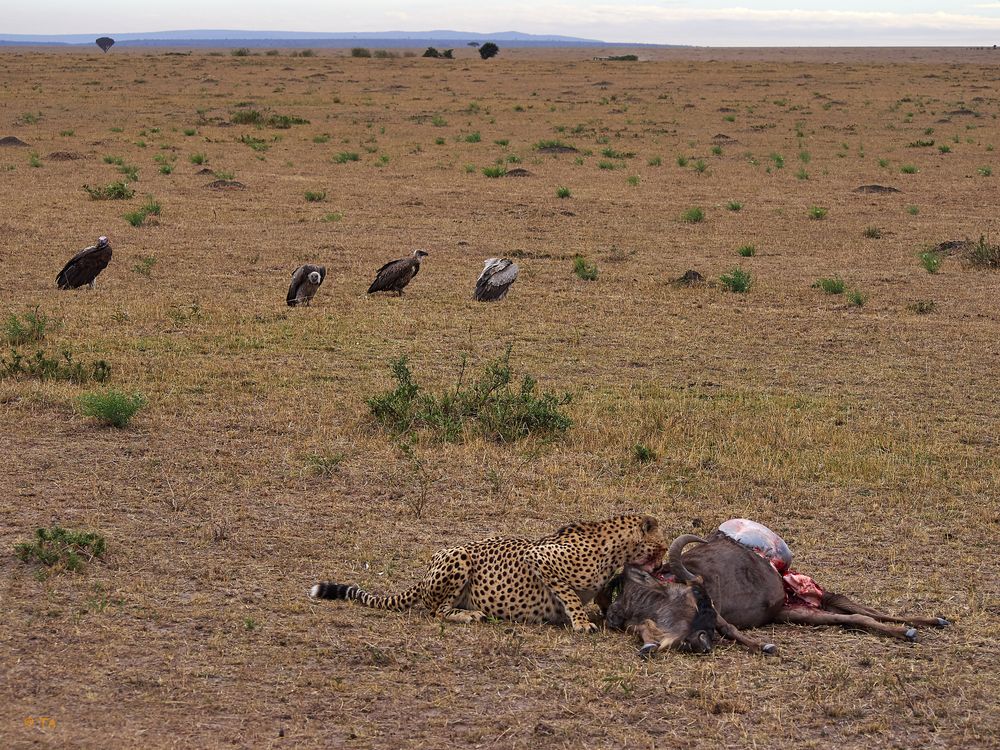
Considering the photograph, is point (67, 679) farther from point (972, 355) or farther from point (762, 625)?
point (972, 355)

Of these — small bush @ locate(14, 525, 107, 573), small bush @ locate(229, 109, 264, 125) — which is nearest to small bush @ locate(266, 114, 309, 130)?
small bush @ locate(229, 109, 264, 125)

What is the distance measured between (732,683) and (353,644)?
1.62m

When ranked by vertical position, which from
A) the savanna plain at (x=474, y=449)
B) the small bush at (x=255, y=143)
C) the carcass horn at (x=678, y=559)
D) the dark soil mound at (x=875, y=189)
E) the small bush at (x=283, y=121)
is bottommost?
the savanna plain at (x=474, y=449)

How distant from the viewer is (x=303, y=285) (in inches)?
493

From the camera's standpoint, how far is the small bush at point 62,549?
600 centimetres

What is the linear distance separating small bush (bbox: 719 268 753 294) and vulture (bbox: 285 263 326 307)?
4.63m

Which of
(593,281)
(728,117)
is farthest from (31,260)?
(728,117)

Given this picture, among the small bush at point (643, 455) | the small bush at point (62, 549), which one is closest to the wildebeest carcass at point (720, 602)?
the small bush at point (643, 455)

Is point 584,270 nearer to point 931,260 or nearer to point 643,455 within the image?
point 931,260

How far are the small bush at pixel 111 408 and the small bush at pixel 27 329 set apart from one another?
2474 millimetres

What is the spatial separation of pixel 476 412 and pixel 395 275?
4.72 meters

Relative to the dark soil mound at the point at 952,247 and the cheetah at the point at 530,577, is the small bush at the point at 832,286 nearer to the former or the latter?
the dark soil mound at the point at 952,247

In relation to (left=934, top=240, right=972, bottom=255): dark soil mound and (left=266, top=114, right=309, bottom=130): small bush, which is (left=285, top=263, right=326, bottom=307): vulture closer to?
(left=934, top=240, right=972, bottom=255): dark soil mound

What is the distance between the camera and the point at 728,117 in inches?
1570
